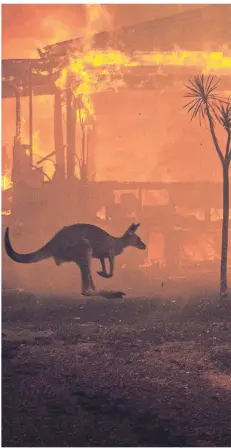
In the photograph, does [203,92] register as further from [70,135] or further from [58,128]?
[58,128]

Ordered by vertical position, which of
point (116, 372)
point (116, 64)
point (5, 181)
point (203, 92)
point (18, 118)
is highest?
point (116, 64)

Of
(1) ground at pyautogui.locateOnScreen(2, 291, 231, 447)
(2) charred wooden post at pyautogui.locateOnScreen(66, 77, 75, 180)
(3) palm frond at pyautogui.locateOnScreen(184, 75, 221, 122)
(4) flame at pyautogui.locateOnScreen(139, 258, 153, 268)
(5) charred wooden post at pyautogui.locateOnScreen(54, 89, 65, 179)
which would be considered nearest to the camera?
(1) ground at pyautogui.locateOnScreen(2, 291, 231, 447)

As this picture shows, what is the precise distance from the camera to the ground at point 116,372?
6.66 m

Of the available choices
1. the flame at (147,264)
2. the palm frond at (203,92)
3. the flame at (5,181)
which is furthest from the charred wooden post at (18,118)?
the flame at (147,264)

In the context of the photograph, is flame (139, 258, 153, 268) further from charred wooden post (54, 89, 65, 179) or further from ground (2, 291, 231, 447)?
ground (2, 291, 231, 447)

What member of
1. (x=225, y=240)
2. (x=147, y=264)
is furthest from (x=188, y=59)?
(x=225, y=240)

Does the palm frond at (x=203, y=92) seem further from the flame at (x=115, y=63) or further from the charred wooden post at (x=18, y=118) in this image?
the charred wooden post at (x=18, y=118)

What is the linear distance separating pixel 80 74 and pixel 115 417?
1441cm

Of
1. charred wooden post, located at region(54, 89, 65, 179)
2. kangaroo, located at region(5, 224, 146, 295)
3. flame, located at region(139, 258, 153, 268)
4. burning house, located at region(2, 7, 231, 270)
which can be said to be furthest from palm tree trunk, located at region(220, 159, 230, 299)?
charred wooden post, located at region(54, 89, 65, 179)

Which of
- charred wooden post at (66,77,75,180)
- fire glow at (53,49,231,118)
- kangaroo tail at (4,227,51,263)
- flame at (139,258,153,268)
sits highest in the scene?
fire glow at (53,49,231,118)

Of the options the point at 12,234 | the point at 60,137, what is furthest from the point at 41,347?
the point at 60,137

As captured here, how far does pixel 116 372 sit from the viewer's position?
28.2 ft

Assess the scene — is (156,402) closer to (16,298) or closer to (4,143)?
(16,298)

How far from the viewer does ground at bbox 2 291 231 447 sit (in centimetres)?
666
